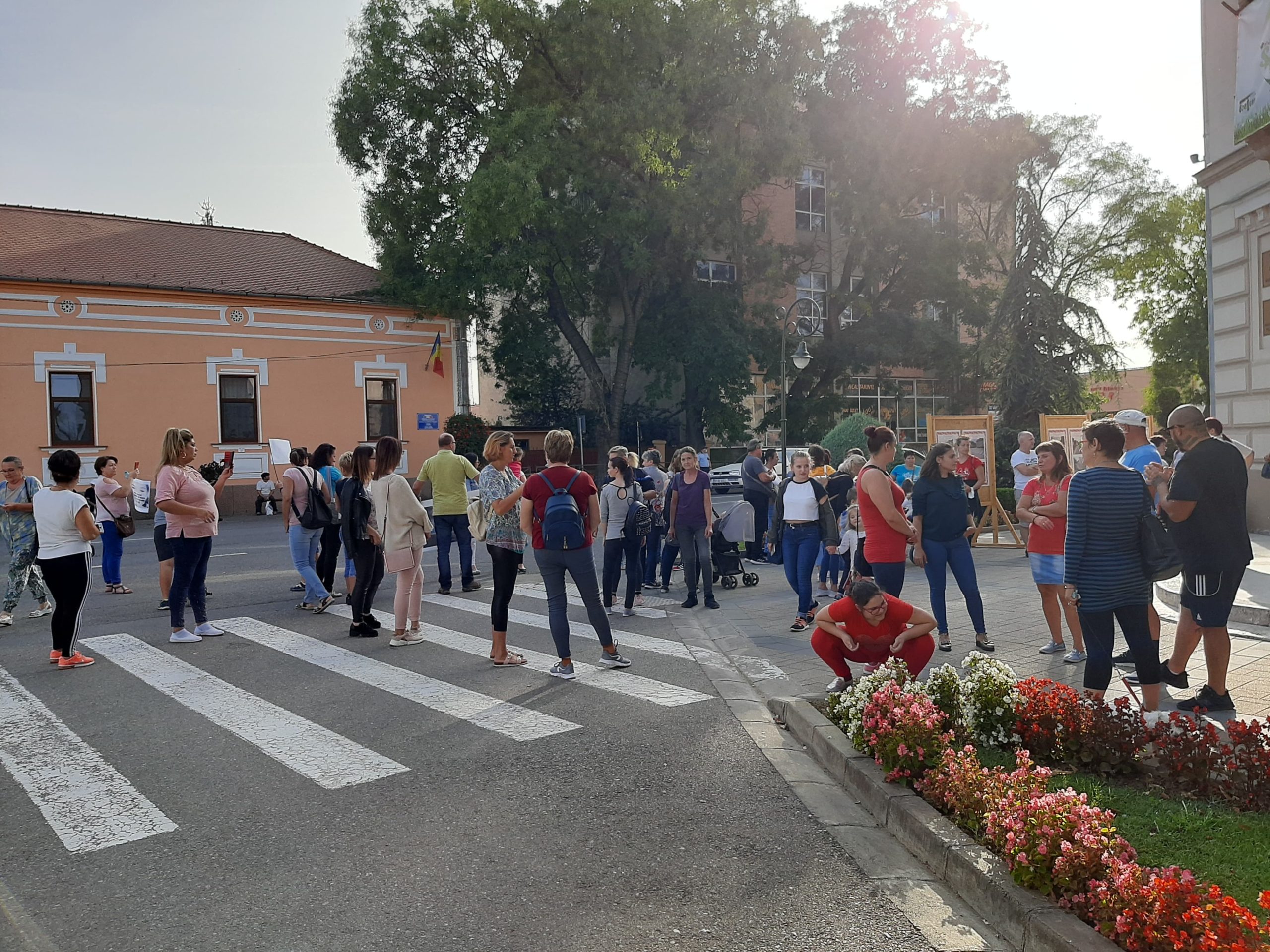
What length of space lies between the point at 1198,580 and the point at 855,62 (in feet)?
113

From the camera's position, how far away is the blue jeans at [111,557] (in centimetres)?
1212

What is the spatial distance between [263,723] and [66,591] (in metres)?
2.70

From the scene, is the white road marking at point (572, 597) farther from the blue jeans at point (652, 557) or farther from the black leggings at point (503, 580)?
the black leggings at point (503, 580)

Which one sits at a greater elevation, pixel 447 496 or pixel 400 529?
pixel 447 496

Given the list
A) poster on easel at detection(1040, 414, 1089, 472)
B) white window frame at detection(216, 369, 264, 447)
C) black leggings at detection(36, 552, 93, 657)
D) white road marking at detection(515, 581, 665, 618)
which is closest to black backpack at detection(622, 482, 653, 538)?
white road marking at detection(515, 581, 665, 618)

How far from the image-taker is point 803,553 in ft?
30.7

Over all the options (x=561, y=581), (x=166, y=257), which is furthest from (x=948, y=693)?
(x=166, y=257)

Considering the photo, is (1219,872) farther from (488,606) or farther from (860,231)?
(860,231)

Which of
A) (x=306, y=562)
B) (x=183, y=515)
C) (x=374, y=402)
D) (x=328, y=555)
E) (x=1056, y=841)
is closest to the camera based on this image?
(x=1056, y=841)

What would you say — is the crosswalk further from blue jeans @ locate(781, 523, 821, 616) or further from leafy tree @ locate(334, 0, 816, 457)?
leafy tree @ locate(334, 0, 816, 457)

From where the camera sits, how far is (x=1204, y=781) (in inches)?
173

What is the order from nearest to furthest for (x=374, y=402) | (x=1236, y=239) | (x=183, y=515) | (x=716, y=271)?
(x=183, y=515) < (x=1236, y=239) < (x=374, y=402) < (x=716, y=271)

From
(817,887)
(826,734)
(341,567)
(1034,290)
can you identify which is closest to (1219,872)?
(817,887)

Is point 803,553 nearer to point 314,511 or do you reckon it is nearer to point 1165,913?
point 314,511
